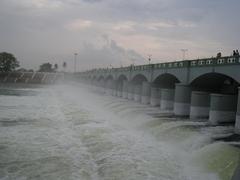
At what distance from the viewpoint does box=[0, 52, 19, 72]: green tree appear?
127m

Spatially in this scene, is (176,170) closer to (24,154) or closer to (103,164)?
(103,164)

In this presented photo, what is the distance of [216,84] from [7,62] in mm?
116367

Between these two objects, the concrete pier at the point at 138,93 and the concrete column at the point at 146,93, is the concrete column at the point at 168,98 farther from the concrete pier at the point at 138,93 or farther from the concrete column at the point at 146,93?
the concrete pier at the point at 138,93

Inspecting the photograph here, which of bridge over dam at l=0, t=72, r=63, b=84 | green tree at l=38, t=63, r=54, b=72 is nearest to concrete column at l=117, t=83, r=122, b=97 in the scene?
bridge over dam at l=0, t=72, r=63, b=84

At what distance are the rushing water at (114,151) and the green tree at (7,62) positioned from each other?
111 meters

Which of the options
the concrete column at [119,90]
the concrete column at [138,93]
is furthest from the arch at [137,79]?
the concrete column at [119,90]

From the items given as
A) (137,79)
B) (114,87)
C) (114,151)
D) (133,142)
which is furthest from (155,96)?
(114,87)

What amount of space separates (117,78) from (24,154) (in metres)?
43.0

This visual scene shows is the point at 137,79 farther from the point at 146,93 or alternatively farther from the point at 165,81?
the point at 146,93

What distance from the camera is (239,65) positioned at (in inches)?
826

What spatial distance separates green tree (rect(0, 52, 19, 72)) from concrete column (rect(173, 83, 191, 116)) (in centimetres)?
11402

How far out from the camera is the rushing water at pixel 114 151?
12.9m

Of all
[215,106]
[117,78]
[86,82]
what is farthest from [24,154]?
[86,82]

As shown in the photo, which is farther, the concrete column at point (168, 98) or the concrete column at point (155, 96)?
the concrete column at point (155, 96)
